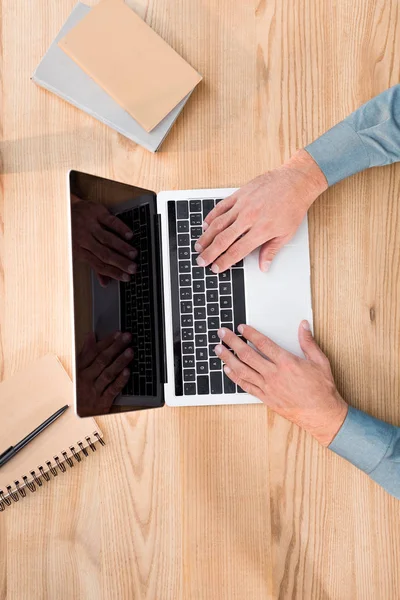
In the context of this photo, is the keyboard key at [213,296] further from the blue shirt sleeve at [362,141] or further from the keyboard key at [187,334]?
the blue shirt sleeve at [362,141]

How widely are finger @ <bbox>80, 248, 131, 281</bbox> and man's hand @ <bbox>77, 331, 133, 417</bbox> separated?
0.09 metres

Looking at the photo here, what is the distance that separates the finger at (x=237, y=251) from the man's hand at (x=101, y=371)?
21 cm

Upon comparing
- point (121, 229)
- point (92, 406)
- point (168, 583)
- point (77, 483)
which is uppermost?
point (121, 229)

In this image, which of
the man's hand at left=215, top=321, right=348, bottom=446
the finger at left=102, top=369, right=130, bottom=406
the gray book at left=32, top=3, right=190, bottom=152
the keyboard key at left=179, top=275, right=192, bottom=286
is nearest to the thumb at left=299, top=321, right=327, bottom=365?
the man's hand at left=215, top=321, right=348, bottom=446

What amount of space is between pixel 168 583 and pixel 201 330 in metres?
0.46

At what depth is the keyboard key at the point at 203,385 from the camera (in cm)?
95

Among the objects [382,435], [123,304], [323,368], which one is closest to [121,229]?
[123,304]

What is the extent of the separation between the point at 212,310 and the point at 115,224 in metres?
0.23

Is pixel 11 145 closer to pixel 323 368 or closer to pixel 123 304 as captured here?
pixel 123 304

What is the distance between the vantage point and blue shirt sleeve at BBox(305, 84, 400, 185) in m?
0.93

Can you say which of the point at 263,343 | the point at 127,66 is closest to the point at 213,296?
the point at 263,343

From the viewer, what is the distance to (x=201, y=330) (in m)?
0.96

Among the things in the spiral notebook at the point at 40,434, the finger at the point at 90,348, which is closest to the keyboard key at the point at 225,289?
the finger at the point at 90,348

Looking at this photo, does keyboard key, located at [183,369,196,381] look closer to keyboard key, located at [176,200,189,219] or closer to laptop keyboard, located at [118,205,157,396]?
laptop keyboard, located at [118,205,157,396]
